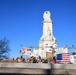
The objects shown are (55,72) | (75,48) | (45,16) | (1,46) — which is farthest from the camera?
(45,16)

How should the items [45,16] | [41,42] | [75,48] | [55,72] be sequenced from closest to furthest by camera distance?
[55,72], [75,48], [41,42], [45,16]

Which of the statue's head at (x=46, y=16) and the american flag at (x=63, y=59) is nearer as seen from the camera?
the american flag at (x=63, y=59)

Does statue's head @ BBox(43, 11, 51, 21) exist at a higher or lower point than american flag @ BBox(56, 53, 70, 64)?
higher

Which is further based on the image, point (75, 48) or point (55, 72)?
point (75, 48)

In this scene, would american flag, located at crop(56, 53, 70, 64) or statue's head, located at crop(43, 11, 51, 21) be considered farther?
statue's head, located at crop(43, 11, 51, 21)

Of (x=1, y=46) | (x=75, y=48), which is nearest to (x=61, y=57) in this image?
(x=75, y=48)

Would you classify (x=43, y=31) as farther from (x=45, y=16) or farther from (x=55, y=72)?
(x=55, y=72)

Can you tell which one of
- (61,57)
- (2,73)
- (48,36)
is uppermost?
(48,36)

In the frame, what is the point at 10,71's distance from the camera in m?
6.63

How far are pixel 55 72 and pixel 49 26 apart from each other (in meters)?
76.2

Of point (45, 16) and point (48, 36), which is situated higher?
point (45, 16)

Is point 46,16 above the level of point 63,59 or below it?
above

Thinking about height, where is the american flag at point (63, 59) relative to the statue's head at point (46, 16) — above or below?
below

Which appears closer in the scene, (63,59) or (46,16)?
(63,59)
